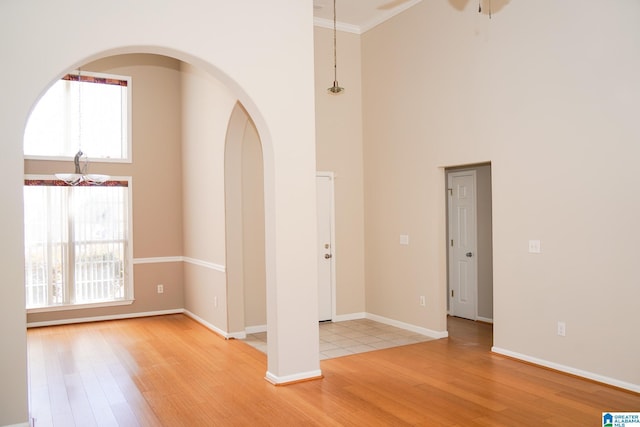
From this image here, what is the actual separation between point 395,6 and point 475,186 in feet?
8.53

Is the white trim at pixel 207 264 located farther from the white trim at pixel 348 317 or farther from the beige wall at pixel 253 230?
the white trim at pixel 348 317

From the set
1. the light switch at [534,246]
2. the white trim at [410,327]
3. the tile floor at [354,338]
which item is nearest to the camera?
the light switch at [534,246]

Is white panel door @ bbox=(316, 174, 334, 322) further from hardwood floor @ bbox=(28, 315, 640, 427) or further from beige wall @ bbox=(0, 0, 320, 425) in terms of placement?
beige wall @ bbox=(0, 0, 320, 425)

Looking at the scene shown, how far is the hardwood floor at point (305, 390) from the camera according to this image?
3611 millimetres

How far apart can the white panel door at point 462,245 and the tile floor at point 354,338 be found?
1183 mm

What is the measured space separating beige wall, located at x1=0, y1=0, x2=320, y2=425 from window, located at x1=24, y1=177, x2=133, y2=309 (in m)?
3.86

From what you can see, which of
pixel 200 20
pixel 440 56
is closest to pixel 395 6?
pixel 440 56

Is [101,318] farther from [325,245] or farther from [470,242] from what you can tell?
[470,242]

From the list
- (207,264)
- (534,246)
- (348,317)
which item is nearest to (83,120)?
(207,264)

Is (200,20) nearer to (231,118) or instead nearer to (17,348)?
(231,118)

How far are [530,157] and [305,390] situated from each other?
3043mm

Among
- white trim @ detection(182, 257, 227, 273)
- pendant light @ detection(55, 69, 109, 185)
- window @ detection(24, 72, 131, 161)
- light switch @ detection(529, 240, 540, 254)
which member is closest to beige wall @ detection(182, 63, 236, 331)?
white trim @ detection(182, 257, 227, 273)

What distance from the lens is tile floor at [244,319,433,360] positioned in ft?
18.0

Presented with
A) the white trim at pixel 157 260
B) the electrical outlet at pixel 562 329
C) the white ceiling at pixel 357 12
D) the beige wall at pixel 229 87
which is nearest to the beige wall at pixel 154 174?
the white trim at pixel 157 260
